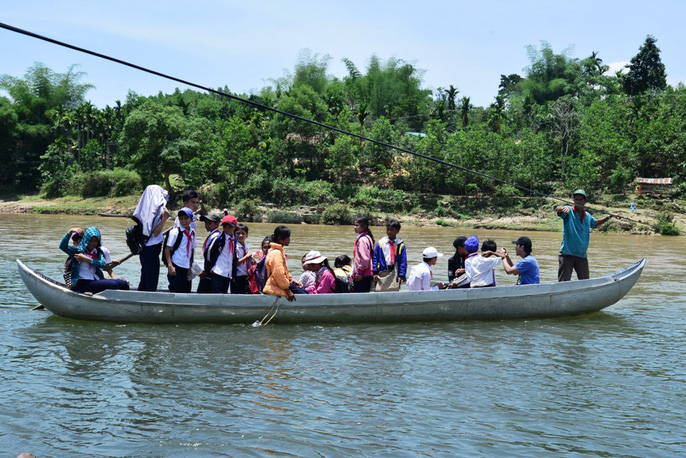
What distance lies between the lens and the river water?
518cm

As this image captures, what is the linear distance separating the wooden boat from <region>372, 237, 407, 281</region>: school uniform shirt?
420 millimetres

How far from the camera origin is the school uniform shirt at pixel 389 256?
371 inches

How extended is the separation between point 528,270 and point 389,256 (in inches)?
89.6

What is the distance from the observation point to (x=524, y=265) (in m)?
9.95

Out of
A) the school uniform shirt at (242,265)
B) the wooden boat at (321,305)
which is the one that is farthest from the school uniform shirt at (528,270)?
the school uniform shirt at (242,265)

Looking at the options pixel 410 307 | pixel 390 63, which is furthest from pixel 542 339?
pixel 390 63

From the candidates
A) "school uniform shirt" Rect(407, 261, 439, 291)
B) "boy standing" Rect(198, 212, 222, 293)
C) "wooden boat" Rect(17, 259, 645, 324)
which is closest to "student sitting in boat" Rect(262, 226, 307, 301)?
"wooden boat" Rect(17, 259, 645, 324)

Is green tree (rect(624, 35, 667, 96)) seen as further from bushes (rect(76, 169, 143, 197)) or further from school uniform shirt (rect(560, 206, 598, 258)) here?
school uniform shirt (rect(560, 206, 598, 258))

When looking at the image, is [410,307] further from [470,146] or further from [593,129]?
[593,129]

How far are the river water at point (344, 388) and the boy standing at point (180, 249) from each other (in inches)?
29.2

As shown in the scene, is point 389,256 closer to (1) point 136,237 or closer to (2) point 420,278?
(2) point 420,278

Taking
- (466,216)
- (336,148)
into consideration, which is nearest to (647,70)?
(466,216)

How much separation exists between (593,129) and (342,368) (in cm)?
4663

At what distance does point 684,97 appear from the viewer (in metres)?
48.7
